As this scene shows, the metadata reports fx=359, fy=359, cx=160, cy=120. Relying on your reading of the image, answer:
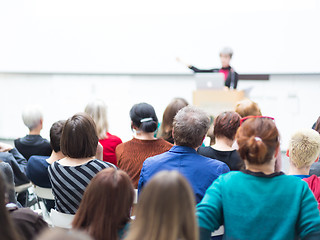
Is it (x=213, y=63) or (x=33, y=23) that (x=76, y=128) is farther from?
(x=33, y=23)

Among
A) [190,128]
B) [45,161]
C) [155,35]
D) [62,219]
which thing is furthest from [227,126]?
[155,35]

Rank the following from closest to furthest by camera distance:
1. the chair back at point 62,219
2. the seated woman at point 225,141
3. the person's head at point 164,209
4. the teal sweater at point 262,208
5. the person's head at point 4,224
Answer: the person's head at point 164,209
the person's head at point 4,224
the teal sweater at point 262,208
the chair back at point 62,219
the seated woman at point 225,141

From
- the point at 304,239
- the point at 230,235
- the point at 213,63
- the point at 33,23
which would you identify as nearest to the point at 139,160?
the point at 230,235

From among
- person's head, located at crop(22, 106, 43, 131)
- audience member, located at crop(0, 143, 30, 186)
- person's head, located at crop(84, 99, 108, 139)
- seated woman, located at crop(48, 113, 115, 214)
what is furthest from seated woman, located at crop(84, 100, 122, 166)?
seated woman, located at crop(48, 113, 115, 214)

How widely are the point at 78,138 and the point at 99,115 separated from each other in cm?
117

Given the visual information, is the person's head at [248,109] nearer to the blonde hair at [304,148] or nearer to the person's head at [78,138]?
the blonde hair at [304,148]

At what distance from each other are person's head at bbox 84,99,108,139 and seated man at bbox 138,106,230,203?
46.9 inches

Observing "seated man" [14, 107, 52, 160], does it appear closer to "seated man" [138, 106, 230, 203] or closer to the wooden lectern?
"seated man" [138, 106, 230, 203]

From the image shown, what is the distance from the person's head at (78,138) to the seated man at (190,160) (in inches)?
14.5

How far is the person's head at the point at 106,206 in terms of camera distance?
135 cm

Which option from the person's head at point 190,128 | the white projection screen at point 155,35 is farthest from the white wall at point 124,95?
the person's head at point 190,128

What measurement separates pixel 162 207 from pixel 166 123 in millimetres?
1851

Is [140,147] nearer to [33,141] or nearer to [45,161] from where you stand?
[45,161]

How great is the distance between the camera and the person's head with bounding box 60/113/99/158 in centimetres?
207
